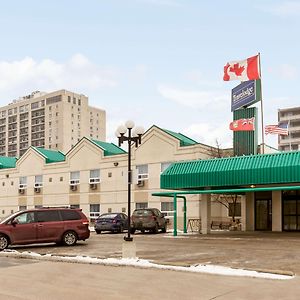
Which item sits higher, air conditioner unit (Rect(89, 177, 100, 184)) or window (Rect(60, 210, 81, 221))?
air conditioner unit (Rect(89, 177, 100, 184))

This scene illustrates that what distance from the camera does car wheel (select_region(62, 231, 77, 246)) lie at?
2212 centimetres

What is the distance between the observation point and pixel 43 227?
70.7 feet

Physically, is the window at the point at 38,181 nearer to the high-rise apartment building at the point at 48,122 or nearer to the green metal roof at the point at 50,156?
the green metal roof at the point at 50,156

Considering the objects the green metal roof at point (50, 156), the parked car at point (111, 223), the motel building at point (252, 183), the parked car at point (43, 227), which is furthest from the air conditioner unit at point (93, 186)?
the parked car at point (43, 227)

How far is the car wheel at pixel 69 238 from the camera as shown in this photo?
72.6 ft

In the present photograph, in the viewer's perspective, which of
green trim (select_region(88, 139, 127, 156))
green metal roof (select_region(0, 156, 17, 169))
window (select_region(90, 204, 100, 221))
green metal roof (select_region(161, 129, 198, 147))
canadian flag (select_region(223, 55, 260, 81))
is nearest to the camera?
canadian flag (select_region(223, 55, 260, 81))

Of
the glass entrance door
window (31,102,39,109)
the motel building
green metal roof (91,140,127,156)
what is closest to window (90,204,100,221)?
green metal roof (91,140,127,156)

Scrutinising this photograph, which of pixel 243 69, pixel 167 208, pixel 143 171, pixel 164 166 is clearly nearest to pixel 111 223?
pixel 167 208

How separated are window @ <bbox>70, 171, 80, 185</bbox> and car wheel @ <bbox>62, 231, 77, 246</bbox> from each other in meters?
26.4

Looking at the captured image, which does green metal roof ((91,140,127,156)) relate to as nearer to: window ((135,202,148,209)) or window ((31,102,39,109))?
window ((135,202,148,209))

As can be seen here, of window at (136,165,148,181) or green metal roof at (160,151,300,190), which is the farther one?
window at (136,165,148,181)

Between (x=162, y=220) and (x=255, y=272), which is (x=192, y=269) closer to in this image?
(x=255, y=272)

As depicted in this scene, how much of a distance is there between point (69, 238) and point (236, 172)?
10471 millimetres

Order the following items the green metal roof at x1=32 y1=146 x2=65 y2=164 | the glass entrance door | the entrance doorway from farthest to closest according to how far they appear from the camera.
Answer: the green metal roof at x1=32 y1=146 x2=65 y2=164 < the glass entrance door < the entrance doorway
